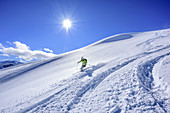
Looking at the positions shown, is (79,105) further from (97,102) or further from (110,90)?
(110,90)

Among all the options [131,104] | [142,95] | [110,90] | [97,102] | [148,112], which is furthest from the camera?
[110,90]

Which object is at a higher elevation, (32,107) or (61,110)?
Result: (32,107)

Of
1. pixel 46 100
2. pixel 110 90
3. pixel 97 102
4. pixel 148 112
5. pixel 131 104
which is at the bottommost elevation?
pixel 148 112

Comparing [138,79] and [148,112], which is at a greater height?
[138,79]

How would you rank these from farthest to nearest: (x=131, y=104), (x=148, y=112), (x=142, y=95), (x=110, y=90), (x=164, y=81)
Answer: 1. (x=110, y=90)
2. (x=164, y=81)
3. (x=142, y=95)
4. (x=131, y=104)
5. (x=148, y=112)

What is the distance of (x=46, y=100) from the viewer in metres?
5.68

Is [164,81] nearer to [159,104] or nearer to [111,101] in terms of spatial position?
[159,104]

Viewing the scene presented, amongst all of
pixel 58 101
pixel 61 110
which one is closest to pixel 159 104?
pixel 61 110

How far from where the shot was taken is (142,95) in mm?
4164

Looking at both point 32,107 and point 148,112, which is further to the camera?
point 32,107

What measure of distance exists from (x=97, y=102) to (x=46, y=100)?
3542mm

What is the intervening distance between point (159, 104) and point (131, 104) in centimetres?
110

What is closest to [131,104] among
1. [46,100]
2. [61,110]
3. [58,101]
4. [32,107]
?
[61,110]

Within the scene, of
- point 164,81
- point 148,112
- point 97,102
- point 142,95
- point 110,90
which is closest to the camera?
point 148,112
